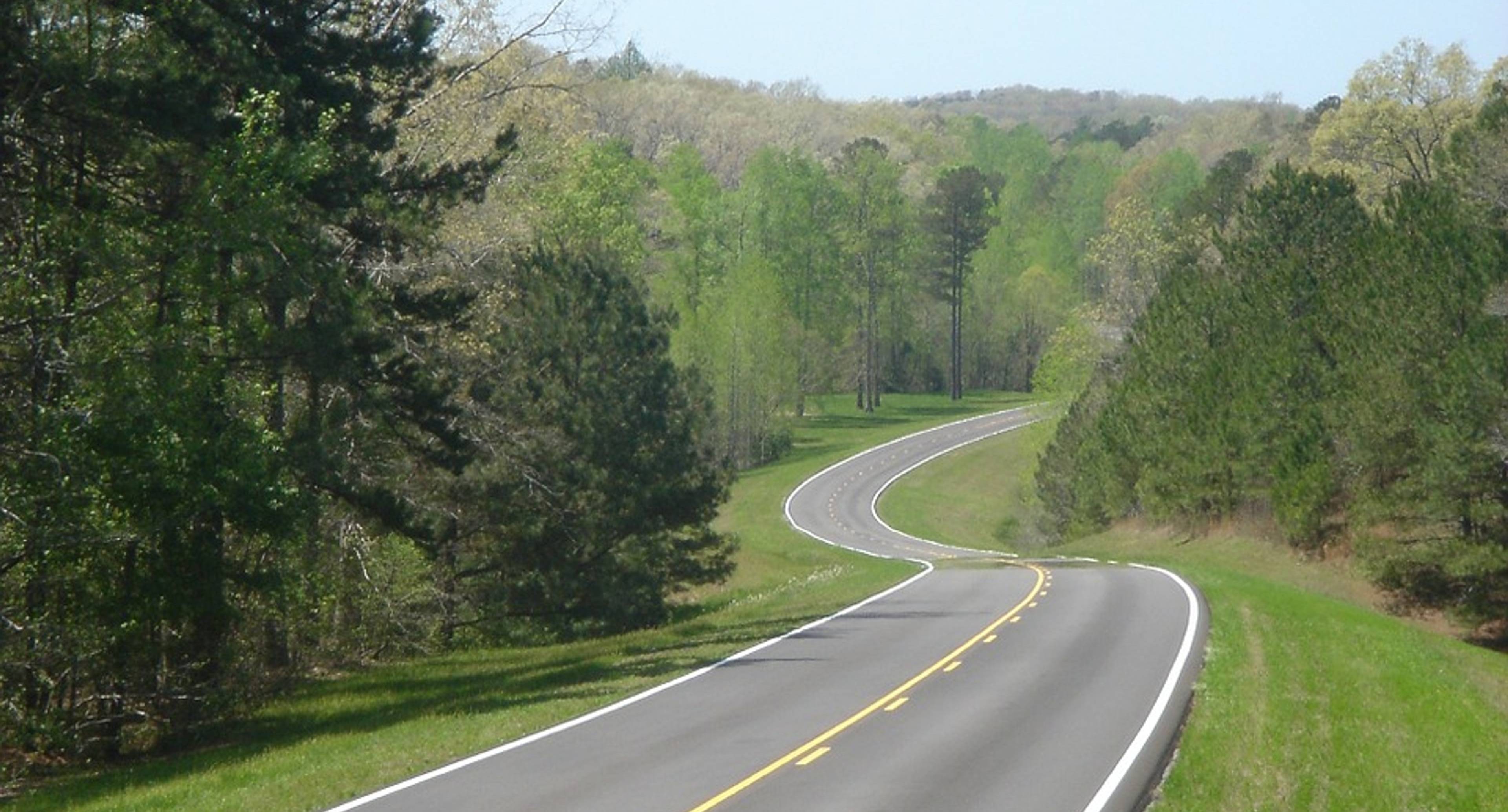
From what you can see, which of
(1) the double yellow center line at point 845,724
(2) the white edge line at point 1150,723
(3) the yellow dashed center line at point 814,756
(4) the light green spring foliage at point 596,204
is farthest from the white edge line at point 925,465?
(3) the yellow dashed center line at point 814,756

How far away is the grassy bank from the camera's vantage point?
16031 millimetres

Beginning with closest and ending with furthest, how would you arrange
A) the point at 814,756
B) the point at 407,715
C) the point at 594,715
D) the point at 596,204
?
1. the point at 814,756
2. the point at 594,715
3. the point at 407,715
4. the point at 596,204

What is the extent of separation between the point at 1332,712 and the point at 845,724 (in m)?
6.76

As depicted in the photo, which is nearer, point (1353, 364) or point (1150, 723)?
point (1150, 723)

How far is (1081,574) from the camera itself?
40562 millimetres

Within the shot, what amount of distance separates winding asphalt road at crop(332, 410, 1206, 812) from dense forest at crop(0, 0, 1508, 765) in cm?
628

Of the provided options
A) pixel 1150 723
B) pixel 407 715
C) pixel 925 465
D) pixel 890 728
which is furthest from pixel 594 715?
pixel 925 465

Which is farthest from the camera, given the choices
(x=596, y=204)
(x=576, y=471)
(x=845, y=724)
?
(x=596, y=204)

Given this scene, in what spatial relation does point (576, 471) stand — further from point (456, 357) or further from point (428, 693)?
point (428, 693)

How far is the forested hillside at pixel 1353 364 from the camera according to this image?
1681 inches

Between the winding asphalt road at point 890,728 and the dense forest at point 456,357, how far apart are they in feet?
20.6

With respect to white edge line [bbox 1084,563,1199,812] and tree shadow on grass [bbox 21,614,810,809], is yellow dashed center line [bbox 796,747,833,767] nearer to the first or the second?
white edge line [bbox 1084,563,1199,812]

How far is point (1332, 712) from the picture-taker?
20625mm

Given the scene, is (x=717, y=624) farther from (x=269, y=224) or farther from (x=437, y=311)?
(x=269, y=224)
